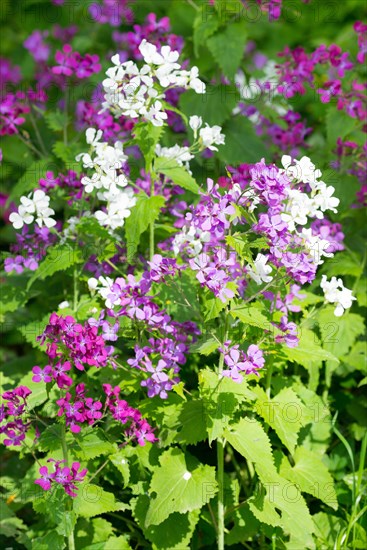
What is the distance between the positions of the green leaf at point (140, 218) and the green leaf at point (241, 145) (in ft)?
3.26

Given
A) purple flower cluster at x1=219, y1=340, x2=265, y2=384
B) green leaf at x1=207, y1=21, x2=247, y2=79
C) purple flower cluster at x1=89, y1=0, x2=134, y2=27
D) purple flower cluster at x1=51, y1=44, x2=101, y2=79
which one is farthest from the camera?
purple flower cluster at x1=89, y1=0, x2=134, y2=27

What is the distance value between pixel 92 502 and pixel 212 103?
2.12m

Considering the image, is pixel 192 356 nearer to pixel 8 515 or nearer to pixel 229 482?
pixel 229 482

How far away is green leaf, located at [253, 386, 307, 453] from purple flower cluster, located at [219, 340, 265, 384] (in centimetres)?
28

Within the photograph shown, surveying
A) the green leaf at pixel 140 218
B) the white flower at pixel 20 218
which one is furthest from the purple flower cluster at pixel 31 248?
the green leaf at pixel 140 218

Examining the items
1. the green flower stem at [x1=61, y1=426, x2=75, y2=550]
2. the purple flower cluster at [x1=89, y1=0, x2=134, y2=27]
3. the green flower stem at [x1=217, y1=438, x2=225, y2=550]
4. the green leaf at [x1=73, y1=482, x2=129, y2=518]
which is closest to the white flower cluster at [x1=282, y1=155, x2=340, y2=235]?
the green flower stem at [x1=217, y1=438, x2=225, y2=550]

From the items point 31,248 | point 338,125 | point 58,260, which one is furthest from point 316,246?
point 338,125

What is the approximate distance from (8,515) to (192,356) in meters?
0.97

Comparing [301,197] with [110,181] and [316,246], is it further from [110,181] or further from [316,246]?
[110,181]

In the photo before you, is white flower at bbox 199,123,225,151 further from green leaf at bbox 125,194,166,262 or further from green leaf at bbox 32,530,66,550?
green leaf at bbox 32,530,66,550

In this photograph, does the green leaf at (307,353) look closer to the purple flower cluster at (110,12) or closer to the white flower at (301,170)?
the white flower at (301,170)

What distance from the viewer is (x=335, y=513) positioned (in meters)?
3.35

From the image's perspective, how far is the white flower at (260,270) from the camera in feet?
8.63

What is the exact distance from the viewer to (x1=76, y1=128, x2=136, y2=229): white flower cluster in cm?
296
